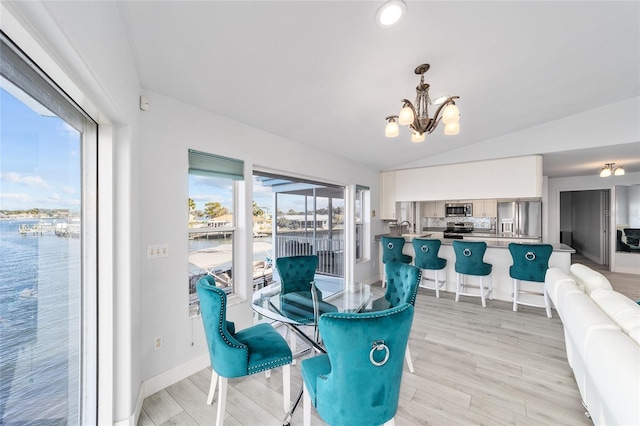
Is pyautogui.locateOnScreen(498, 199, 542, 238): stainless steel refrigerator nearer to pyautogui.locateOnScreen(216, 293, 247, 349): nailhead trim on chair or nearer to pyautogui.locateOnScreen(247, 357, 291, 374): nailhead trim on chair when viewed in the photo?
pyautogui.locateOnScreen(247, 357, 291, 374): nailhead trim on chair

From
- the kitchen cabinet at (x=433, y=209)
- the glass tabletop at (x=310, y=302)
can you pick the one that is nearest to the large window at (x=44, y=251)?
the glass tabletop at (x=310, y=302)

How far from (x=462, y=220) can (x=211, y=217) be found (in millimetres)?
6116

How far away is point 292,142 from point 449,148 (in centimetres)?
312

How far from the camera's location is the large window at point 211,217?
2.51m

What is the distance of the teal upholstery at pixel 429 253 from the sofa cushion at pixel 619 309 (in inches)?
94.1

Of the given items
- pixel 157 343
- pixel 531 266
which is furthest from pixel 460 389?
pixel 157 343

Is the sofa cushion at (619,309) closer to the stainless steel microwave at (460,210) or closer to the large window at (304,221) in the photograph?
the large window at (304,221)

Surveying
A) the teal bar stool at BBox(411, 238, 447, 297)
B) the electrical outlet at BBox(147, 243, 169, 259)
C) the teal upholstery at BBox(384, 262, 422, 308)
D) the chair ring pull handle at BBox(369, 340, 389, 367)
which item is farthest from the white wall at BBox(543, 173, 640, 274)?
the electrical outlet at BBox(147, 243, 169, 259)

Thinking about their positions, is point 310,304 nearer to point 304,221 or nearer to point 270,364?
point 270,364

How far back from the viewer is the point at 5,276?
2.99 ft

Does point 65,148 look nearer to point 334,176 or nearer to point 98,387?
point 98,387

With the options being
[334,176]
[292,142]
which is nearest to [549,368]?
[334,176]

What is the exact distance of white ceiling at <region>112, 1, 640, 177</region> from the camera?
164 cm

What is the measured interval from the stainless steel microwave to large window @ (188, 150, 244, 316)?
5.44 meters
